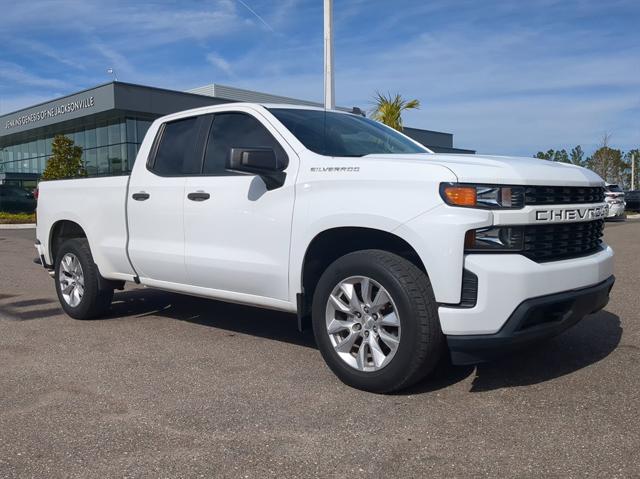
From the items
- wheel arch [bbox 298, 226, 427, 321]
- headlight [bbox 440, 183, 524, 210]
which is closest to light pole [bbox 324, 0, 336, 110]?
wheel arch [bbox 298, 226, 427, 321]

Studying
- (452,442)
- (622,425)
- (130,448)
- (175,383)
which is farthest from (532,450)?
(175,383)

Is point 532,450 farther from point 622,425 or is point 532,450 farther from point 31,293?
point 31,293

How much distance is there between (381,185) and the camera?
12.9ft

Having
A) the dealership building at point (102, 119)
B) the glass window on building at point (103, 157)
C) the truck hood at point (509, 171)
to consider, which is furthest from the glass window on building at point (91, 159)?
the truck hood at point (509, 171)

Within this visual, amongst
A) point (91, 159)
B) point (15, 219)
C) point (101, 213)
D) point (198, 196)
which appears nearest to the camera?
point (198, 196)

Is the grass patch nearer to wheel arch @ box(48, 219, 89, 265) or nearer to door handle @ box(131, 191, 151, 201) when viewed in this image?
wheel arch @ box(48, 219, 89, 265)

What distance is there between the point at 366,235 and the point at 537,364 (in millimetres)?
1534

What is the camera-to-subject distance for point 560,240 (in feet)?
12.9

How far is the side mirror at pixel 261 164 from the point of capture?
168 inches

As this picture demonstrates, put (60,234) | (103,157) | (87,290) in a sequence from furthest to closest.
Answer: (103,157) < (60,234) < (87,290)

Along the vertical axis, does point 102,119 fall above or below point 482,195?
above

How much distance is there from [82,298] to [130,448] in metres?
3.35

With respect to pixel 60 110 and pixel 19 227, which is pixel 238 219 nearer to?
pixel 19 227

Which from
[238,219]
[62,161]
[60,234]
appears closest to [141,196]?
[238,219]
